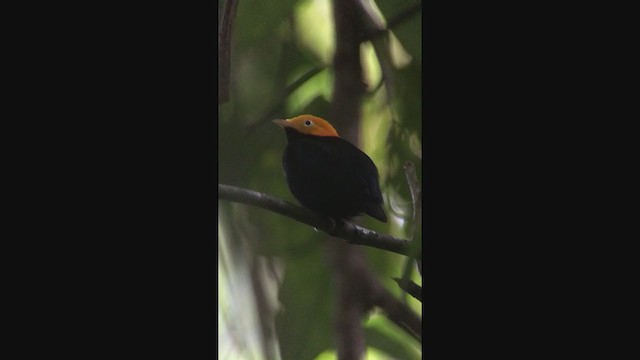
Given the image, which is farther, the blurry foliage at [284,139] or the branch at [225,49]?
the branch at [225,49]

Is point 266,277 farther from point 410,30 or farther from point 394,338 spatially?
point 410,30

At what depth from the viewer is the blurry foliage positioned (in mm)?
2289

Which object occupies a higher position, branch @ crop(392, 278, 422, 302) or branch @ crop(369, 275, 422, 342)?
branch @ crop(392, 278, 422, 302)

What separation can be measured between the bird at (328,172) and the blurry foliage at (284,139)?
0.02 meters

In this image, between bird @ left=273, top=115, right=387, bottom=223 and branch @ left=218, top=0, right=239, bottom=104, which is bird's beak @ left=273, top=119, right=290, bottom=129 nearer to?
bird @ left=273, top=115, right=387, bottom=223

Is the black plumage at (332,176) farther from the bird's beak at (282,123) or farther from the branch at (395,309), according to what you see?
the branch at (395,309)

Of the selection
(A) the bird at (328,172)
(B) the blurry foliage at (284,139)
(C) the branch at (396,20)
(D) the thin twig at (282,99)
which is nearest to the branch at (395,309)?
(B) the blurry foliage at (284,139)

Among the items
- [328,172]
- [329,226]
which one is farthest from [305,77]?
[329,226]

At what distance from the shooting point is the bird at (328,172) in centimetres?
231

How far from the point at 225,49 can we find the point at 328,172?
434mm

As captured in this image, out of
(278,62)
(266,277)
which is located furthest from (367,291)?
(278,62)

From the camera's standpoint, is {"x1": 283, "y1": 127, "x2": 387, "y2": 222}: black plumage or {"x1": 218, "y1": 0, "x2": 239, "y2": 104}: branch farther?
{"x1": 218, "y1": 0, "x2": 239, "y2": 104}: branch

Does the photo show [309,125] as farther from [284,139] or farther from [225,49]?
[225,49]

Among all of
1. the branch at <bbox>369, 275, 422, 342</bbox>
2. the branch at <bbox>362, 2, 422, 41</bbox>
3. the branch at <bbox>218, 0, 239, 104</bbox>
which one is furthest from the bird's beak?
the branch at <bbox>369, 275, 422, 342</bbox>
